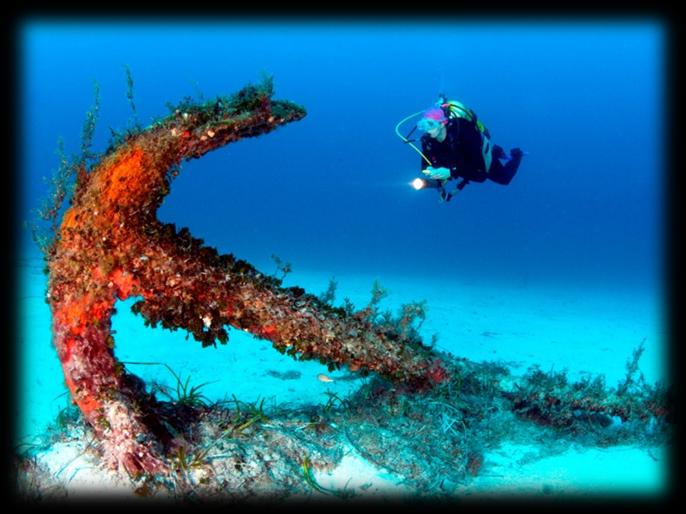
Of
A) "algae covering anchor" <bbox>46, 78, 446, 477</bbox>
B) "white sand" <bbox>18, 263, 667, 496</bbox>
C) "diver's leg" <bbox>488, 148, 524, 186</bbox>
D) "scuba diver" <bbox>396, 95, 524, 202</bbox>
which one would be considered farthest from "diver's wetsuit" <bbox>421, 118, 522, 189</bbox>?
"algae covering anchor" <bbox>46, 78, 446, 477</bbox>

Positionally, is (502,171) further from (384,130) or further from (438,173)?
(384,130)

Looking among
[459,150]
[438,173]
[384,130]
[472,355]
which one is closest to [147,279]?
[438,173]

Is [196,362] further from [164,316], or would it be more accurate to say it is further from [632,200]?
[632,200]

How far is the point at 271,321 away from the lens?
3.70m

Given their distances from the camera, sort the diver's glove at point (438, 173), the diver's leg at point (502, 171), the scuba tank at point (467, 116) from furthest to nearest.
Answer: the diver's leg at point (502, 171) < the scuba tank at point (467, 116) < the diver's glove at point (438, 173)

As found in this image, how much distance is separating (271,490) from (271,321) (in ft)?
4.46

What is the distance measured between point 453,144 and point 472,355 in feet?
13.8

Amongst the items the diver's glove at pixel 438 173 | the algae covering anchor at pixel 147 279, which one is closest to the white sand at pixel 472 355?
the algae covering anchor at pixel 147 279

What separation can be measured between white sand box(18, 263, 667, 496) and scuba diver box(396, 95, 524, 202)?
3.48 metres

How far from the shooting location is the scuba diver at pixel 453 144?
22.5 ft

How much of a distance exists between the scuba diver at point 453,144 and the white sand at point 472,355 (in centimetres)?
348

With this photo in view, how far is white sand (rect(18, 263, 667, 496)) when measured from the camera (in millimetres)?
4055

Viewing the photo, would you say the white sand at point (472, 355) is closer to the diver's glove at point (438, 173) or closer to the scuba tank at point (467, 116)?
the diver's glove at point (438, 173)

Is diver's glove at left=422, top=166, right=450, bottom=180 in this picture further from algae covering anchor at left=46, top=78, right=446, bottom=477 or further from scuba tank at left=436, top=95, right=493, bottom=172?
algae covering anchor at left=46, top=78, right=446, bottom=477
